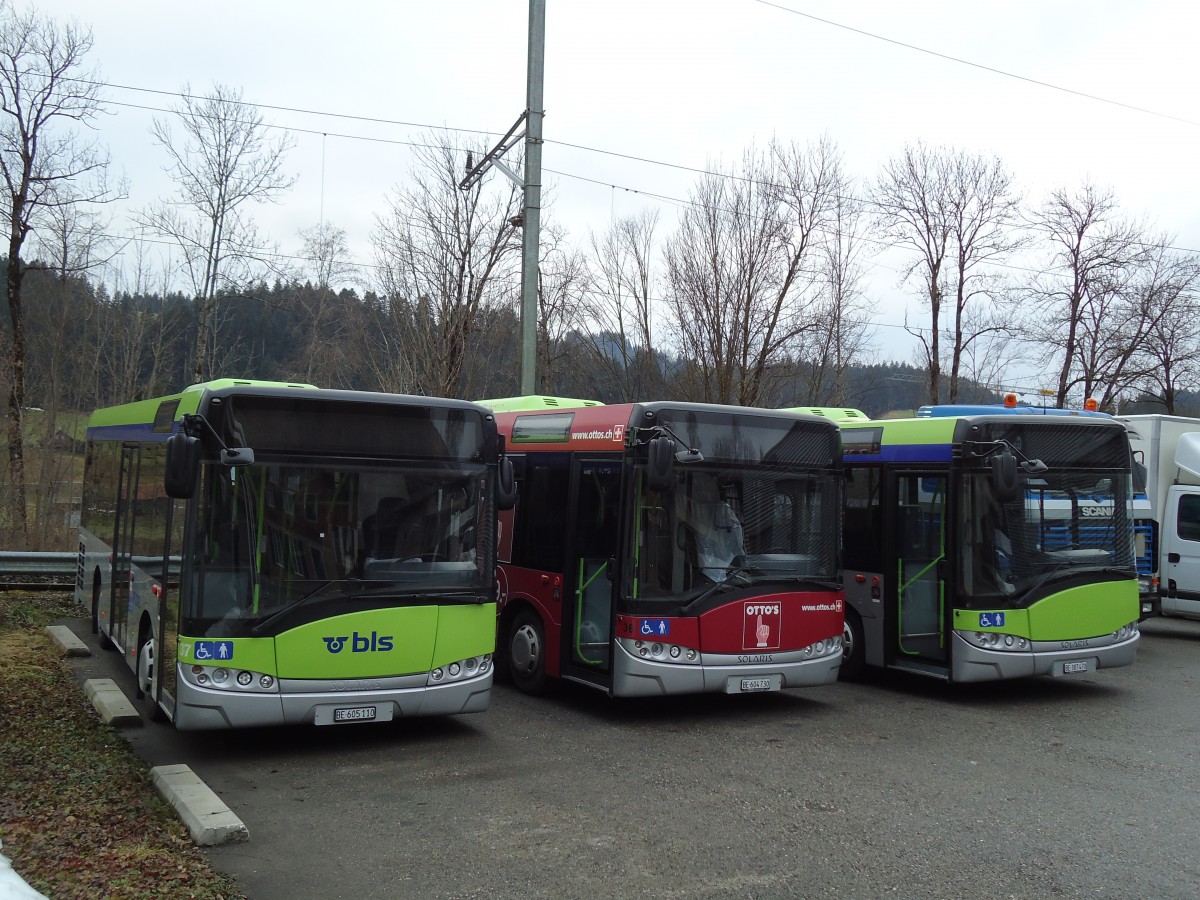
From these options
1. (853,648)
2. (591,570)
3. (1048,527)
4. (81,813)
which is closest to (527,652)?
(591,570)

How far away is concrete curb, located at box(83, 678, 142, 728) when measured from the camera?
8.92 metres

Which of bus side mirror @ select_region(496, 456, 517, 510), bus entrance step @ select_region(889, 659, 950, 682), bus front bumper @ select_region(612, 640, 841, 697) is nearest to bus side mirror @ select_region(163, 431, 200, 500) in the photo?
bus side mirror @ select_region(496, 456, 517, 510)

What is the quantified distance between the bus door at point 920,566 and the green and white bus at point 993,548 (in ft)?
0.04

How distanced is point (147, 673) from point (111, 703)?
25.8 inches

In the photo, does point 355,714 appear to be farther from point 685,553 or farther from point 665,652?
point 685,553

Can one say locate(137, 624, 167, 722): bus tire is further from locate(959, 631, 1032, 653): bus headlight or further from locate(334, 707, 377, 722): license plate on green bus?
locate(959, 631, 1032, 653): bus headlight

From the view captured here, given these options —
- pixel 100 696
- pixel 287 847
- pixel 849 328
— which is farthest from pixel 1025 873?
pixel 849 328

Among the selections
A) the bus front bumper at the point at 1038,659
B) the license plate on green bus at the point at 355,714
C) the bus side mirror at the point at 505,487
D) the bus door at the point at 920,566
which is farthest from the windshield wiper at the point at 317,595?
the bus front bumper at the point at 1038,659

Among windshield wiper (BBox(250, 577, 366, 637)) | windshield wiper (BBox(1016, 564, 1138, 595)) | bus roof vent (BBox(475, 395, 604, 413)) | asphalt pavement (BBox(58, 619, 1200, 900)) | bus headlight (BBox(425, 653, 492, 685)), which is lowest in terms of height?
asphalt pavement (BBox(58, 619, 1200, 900))

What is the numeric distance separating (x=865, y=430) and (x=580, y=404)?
333 centimetres

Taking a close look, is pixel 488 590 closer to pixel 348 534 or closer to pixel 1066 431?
pixel 348 534

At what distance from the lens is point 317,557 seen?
795 centimetres

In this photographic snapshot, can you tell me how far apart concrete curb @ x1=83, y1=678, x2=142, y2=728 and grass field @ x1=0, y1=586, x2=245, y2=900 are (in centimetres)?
11

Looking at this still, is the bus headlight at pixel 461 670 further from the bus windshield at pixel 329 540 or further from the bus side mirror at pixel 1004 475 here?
the bus side mirror at pixel 1004 475
